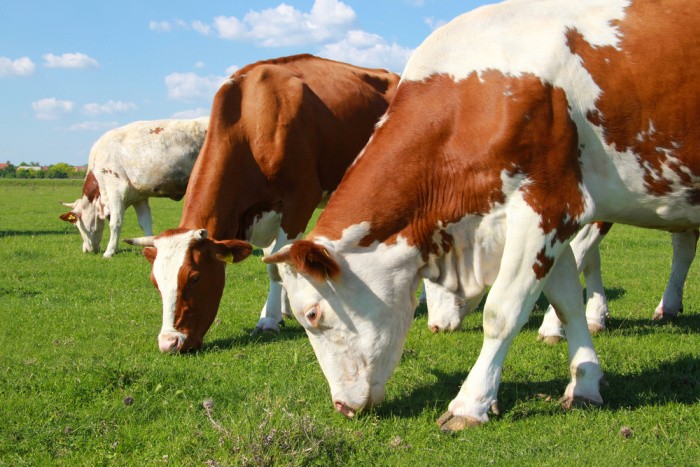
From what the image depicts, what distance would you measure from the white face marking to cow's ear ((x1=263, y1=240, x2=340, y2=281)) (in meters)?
2.51

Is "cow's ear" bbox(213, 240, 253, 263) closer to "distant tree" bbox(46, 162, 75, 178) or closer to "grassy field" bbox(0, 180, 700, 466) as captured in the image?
"grassy field" bbox(0, 180, 700, 466)

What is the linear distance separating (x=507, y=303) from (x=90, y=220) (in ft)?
48.6

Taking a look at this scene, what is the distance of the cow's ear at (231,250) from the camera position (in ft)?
24.0

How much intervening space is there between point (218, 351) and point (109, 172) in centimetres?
1075

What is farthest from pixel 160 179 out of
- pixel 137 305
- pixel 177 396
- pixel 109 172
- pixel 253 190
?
pixel 177 396

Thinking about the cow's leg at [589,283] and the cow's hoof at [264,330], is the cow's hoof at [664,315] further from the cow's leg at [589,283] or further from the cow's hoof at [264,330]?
the cow's hoof at [264,330]

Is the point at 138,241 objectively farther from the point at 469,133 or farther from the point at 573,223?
the point at 573,223

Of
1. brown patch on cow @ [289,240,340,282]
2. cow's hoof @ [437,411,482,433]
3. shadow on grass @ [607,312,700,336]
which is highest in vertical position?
brown patch on cow @ [289,240,340,282]

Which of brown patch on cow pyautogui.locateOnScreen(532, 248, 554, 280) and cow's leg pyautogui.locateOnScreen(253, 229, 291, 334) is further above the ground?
brown patch on cow pyautogui.locateOnScreen(532, 248, 554, 280)

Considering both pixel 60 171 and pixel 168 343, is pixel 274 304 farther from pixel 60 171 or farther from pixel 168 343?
pixel 60 171

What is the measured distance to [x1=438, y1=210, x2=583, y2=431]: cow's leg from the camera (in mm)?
4867

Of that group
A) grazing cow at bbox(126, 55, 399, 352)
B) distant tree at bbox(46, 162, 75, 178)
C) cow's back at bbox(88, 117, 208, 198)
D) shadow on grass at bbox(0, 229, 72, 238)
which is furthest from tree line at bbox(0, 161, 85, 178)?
grazing cow at bbox(126, 55, 399, 352)

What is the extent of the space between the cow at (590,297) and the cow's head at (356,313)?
6.97 ft

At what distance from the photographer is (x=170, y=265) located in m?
7.20
